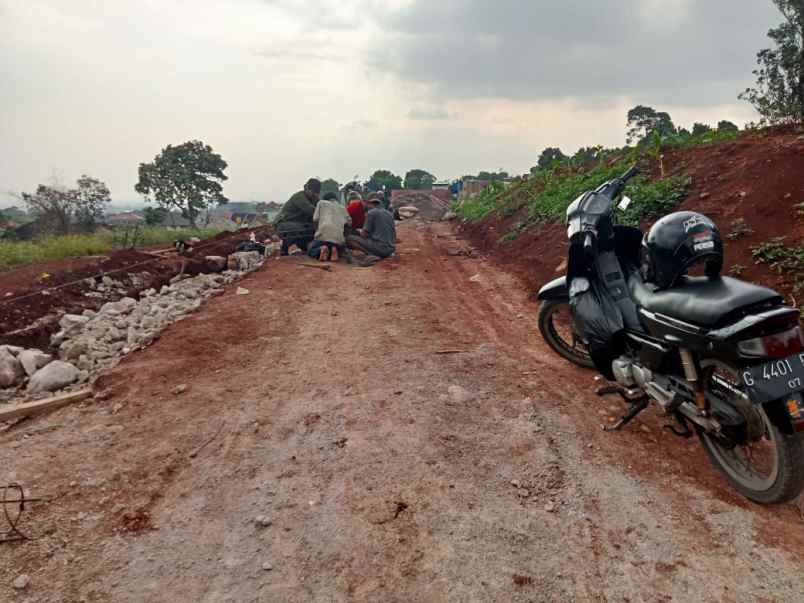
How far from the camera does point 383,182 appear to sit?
36281mm

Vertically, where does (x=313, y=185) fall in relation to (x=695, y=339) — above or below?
above

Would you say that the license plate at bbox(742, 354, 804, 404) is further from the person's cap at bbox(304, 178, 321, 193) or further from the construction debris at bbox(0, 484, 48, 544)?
the person's cap at bbox(304, 178, 321, 193)

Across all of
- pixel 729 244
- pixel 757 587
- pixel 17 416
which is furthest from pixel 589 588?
pixel 729 244

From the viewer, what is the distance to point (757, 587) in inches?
79.7

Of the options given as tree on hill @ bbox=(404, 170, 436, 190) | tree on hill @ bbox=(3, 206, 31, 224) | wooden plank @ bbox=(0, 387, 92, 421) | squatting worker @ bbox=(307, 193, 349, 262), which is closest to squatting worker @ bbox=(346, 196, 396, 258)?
squatting worker @ bbox=(307, 193, 349, 262)

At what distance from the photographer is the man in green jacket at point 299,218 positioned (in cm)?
1090

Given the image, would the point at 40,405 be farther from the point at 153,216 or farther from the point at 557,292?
the point at 153,216

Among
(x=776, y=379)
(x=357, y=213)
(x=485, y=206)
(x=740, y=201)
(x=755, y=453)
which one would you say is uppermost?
(x=740, y=201)

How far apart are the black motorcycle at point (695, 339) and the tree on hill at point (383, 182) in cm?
2075

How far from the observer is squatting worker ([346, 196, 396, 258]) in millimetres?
10453

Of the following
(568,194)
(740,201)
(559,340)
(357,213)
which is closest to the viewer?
→ (559,340)

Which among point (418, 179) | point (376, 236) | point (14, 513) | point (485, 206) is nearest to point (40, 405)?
point (14, 513)

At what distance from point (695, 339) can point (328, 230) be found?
832cm

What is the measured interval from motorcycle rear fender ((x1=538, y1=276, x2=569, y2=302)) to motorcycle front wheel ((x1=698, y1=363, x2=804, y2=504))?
162 centimetres
